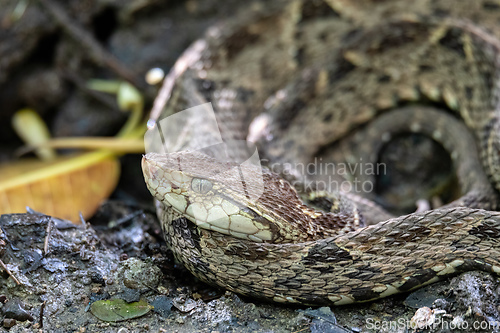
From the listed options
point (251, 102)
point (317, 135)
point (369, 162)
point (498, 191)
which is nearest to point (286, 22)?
point (251, 102)

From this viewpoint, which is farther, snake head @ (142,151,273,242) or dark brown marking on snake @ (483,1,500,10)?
dark brown marking on snake @ (483,1,500,10)

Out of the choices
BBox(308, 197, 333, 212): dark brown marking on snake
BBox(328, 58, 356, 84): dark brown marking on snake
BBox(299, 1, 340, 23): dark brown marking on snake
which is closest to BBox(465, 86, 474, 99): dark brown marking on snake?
BBox(328, 58, 356, 84): dark brown marking on snake

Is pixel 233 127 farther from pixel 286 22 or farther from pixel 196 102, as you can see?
pixel 286 22

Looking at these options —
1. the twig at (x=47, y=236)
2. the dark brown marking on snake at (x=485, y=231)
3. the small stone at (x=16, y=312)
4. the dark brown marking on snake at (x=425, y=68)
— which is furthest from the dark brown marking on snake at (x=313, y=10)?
the small stone at (x=16, y=312)

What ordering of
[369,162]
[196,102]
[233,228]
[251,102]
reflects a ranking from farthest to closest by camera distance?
[251,102] → [369,162] → [196,102] → [233,228]

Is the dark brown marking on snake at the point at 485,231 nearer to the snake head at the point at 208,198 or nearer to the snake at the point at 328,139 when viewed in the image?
the snake at the point at 328,139


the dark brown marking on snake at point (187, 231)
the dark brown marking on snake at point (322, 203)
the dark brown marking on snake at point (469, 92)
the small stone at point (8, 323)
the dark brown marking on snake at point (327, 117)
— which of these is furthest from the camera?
the dark brown marking on snake at point (327, 117)

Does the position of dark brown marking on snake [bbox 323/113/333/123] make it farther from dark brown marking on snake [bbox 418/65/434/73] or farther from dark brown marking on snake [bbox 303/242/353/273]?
dark brown marking on snake [bbox 303/242/353/273]

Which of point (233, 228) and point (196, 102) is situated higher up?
point (196, 102)
